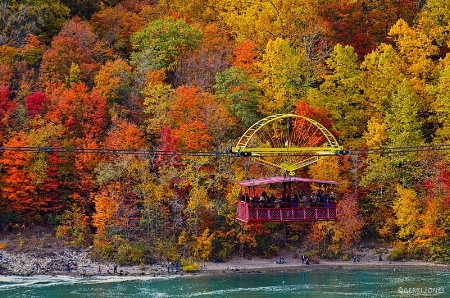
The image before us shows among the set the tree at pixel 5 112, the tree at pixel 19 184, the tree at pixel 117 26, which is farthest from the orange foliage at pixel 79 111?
the tree at pixel 117 26

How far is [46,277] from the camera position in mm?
83000

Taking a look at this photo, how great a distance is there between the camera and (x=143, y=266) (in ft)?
282

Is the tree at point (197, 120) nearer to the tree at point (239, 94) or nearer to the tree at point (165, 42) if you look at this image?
A: the tree at point (239, 94)

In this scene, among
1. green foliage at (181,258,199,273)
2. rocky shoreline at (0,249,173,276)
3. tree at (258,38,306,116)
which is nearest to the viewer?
rocky shoreline at (0,249,173,276)

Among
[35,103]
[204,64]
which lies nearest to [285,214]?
[35,103]

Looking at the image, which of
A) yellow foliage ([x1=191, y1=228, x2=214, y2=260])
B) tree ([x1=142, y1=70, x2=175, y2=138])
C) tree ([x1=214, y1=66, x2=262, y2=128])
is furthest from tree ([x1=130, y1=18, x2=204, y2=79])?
yellow foliage ([x1=191, y1=228, x2=214, y2=260])

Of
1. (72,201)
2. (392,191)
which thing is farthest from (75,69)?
(392,191)

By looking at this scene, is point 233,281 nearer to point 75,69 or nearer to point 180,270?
Answer: point 180,270

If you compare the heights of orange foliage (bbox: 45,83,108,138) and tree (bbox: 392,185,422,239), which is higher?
orange foliage (bbox: 45,83,108,138)

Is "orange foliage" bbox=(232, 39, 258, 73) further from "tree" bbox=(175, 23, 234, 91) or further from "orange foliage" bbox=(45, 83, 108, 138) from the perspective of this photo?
"orange foliage" bbox=(45, 83, 108, 138)

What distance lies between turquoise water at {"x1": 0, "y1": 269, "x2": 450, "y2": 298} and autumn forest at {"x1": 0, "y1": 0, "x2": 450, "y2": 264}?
4228mm

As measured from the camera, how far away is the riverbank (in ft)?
277

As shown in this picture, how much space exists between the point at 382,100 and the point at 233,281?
24.2 m

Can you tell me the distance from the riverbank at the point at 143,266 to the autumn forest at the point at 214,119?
1071 millimetres
